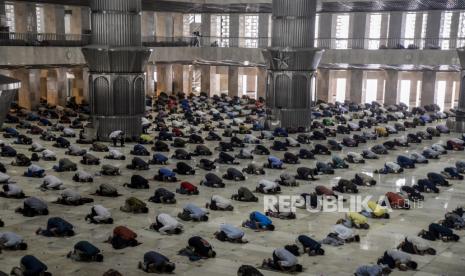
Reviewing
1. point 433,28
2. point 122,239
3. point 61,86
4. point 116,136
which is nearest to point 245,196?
point 122,239

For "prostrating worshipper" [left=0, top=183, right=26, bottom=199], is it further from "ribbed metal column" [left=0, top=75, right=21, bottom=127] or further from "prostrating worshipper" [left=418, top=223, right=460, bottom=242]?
"prostrating worshipper" [left=418, top=223, right=460, bottom=242]

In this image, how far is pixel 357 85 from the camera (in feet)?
160

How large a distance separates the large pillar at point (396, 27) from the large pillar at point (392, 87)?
206 centimetres

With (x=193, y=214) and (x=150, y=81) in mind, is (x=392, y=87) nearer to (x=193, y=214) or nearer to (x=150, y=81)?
(x=150, y=81)

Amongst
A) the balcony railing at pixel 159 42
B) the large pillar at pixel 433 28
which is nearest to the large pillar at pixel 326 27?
the balcony railing at pixel 159 42

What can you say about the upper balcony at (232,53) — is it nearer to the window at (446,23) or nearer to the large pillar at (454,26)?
the large pillar at (454,26)

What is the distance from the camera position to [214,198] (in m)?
18.4

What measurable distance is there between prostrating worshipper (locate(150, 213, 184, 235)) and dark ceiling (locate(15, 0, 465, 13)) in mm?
27365

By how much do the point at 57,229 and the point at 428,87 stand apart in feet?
120

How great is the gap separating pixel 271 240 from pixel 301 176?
279 inches

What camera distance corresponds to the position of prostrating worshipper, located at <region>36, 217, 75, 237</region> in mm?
15695

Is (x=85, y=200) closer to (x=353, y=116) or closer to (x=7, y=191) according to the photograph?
(x=7, y=191)

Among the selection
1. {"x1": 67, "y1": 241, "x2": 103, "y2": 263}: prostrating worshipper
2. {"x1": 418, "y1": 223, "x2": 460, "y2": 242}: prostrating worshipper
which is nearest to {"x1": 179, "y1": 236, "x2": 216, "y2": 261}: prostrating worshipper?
{"x1": 67, "y1": 241, "x2": 103, "y2": 263}: prostrating worshipper

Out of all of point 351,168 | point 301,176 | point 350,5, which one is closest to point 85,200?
point 301,176
